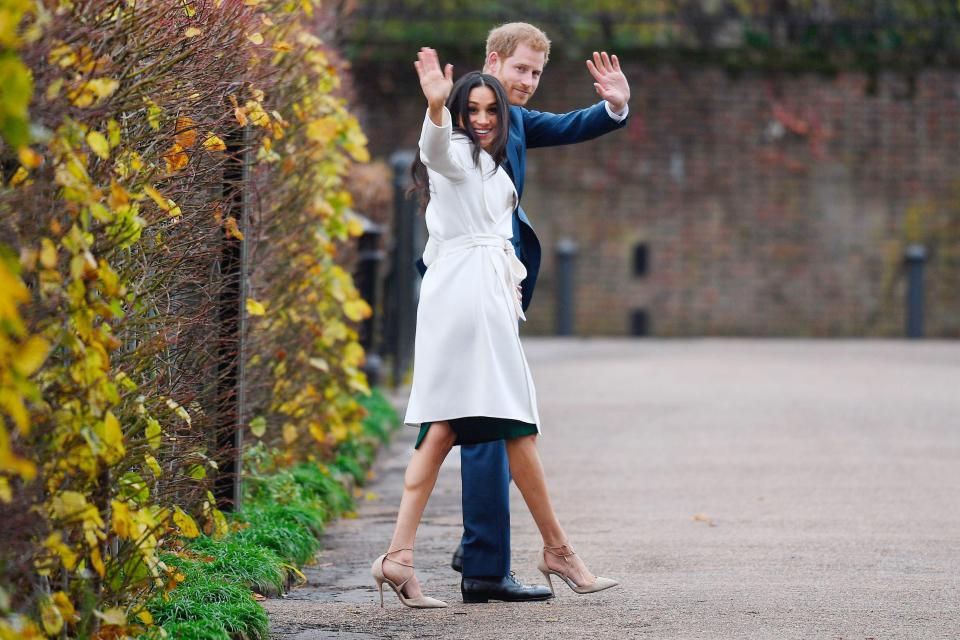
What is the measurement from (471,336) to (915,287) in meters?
15.5

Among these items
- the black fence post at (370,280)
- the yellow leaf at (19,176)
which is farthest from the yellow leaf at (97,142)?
the black fence post at (370,280)

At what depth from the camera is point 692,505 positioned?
22.0ft

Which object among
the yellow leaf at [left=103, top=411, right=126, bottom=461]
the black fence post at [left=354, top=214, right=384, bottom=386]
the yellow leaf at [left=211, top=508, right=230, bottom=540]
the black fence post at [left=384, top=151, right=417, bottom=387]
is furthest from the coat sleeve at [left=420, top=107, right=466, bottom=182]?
the black fence post at [left=384, top=151, right=417, bottom=387]

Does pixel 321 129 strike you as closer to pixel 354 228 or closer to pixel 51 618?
pixel 354 228

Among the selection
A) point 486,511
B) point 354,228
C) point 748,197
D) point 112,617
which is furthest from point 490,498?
point 748,197

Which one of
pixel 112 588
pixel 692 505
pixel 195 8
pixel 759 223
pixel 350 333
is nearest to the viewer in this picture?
pixel 112 588

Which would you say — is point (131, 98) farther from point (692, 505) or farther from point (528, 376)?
point (692, 505)

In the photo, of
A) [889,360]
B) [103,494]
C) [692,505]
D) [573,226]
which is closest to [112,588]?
[103,494]

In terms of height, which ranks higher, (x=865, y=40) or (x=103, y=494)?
(x=865, y=40)

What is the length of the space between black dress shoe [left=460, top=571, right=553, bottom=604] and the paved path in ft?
0.14

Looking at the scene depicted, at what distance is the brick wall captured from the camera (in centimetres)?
1942

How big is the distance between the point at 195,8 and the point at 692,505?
11.2 feet

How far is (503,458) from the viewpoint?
4.77 metres

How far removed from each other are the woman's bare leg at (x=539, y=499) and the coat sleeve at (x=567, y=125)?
2.99 feet
